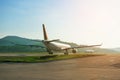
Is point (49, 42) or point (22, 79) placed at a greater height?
point (49, 42)

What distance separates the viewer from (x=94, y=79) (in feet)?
50.7

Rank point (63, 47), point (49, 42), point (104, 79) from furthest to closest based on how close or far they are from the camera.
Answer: point (63, 47) → point (49, 42) → point (104, 79)

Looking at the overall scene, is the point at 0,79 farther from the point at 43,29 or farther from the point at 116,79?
the point at 43,29

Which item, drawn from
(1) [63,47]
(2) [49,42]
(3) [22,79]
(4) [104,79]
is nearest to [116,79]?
(4) [104,79]

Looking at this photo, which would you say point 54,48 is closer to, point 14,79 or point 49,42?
point 49,42

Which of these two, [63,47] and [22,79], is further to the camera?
[63,47]

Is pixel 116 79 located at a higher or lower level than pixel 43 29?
lower

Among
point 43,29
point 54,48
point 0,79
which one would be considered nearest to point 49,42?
point 54,48

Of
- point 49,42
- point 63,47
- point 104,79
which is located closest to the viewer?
point 104,79

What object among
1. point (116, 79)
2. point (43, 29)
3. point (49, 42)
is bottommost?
point (116, 79)

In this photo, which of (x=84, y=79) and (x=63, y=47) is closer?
(x=84, y=79)

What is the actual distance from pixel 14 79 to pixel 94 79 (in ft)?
18.3

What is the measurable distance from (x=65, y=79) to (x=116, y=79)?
3.45 metres

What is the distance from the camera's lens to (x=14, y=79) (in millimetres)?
16094
